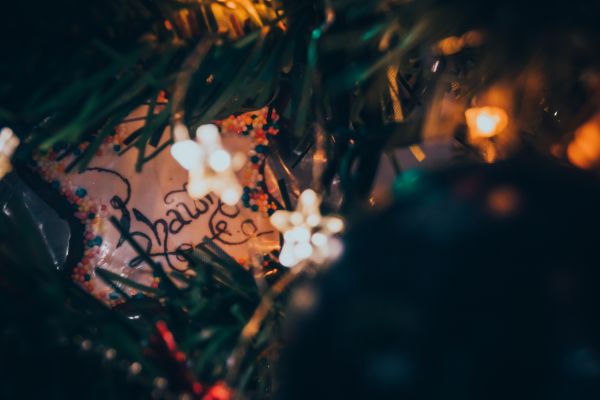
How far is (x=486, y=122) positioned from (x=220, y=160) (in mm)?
262

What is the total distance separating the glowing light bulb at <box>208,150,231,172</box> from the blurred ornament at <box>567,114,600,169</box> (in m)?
0.31

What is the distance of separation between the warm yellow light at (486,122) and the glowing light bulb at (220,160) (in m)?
0.24

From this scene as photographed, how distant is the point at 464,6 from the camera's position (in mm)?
290

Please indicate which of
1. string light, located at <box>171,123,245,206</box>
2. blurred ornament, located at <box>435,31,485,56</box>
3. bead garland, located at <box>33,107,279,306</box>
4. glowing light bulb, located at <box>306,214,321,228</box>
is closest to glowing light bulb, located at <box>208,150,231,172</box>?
string light, located at <box>171,123,245,206</box>

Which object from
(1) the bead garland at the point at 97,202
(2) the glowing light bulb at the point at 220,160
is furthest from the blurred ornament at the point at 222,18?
(1) the bead garland at the point at 97,202

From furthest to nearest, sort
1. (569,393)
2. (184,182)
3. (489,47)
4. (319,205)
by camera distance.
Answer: (184,182)
(319,205)
(489,47)
(569,393)

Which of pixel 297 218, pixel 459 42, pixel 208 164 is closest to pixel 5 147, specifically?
pixel 208 164

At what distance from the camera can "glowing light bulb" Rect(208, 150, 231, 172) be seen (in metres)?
0.42

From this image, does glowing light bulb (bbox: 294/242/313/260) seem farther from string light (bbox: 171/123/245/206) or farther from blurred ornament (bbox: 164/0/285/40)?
blurred ornament (bbox: 164/0/285/40)

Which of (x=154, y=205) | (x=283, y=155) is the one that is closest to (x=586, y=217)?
(x=283, y=155)

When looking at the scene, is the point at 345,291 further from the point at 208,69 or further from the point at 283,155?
the point at 283,155

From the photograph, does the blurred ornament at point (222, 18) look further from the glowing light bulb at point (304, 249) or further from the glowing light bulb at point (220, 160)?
the glowing light bulb at point (304, 249)

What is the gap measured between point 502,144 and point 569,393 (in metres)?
0.36

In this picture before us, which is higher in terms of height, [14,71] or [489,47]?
[14,71]
